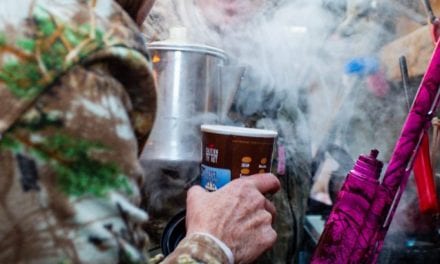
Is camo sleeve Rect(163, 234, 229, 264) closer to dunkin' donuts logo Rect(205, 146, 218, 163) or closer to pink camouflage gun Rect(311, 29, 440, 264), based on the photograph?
dunkin' donuts logo Rect(205, 146, 218, 163)

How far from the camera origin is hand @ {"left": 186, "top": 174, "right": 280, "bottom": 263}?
1084mm

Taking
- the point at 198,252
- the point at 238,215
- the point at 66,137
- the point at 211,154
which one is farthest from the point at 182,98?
the point at 66,137

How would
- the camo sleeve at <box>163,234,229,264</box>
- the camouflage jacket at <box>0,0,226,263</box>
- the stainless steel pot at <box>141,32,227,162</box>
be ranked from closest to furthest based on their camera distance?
the camouflage jacket at <box>0,0,226,263</box>, the camo sleeve at <box>163,234,229,264</box>, the stainless steel pot at <box>141,32,227,162</box>

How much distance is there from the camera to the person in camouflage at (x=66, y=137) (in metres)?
0.66

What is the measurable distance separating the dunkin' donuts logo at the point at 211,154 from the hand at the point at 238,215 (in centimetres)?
8

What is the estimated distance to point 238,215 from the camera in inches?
44.4

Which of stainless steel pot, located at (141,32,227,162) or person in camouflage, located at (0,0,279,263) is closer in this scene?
person in camouflage, located at (0,0,279,263)

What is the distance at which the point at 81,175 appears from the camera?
691 mm

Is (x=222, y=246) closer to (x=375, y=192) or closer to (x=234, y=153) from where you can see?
(x=234, y=153)

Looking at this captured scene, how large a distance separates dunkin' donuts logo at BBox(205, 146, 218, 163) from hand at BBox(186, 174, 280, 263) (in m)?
0.08

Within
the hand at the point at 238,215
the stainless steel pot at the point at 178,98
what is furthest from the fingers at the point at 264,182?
the stainless steel pot at the point at 178,98

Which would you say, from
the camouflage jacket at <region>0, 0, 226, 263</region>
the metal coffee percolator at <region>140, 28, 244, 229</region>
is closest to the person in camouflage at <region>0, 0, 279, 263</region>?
the camouflage jacket at <region>0, 0, 226, 263</region>

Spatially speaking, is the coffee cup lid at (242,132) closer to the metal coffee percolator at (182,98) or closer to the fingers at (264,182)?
the fingers at (264,182)

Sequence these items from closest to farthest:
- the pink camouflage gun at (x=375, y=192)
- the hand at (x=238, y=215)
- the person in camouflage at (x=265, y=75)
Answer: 1. the hand at (x=238, y=215)
2. the pink camouflage gun at (x=375, y=192)
3. the person in camouflage at (x=265, y=75)
